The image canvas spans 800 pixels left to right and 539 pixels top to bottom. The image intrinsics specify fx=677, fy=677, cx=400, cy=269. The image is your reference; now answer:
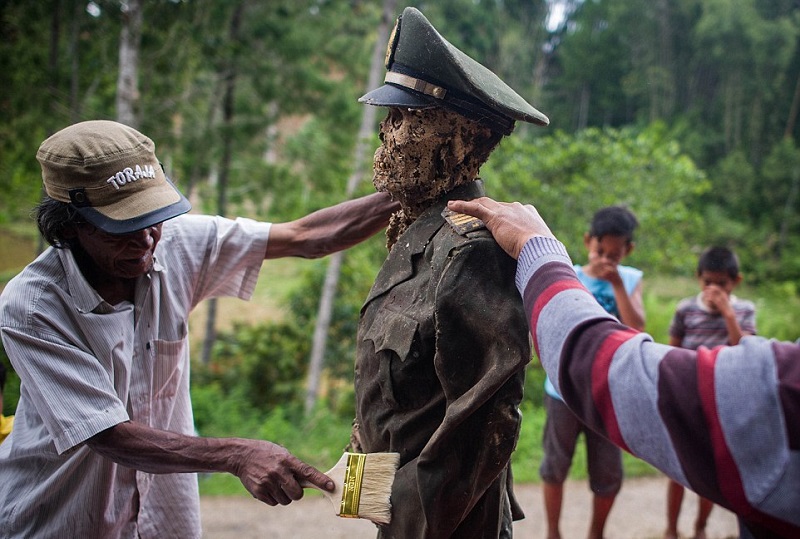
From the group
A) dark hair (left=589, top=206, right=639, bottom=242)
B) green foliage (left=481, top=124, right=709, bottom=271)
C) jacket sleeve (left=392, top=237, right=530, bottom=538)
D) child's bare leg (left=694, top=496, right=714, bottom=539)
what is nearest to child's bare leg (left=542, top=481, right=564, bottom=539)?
child's bare leg (left=694, top=496, right=714, bottom=539)

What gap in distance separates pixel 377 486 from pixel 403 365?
0.33 meters

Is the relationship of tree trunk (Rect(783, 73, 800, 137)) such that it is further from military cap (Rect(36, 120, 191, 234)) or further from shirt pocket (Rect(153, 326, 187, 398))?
military cap (Rect(36, 120, 191, 234))

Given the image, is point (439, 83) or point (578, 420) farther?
point (578, 420)

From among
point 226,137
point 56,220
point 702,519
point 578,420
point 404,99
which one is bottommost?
point 702,519

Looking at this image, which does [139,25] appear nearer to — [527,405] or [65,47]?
[65,47]

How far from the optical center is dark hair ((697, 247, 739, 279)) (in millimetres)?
4121

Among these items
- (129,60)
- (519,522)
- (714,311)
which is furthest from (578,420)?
(129,60)

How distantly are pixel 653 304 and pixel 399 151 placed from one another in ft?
30.8

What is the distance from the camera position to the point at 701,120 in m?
25.0

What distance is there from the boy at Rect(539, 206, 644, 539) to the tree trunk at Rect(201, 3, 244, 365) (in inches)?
274

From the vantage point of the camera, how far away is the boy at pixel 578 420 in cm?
389

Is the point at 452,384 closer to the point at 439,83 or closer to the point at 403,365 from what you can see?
the point at 403,365

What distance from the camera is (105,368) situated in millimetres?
2066

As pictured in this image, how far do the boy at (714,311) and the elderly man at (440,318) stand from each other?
2.52m
